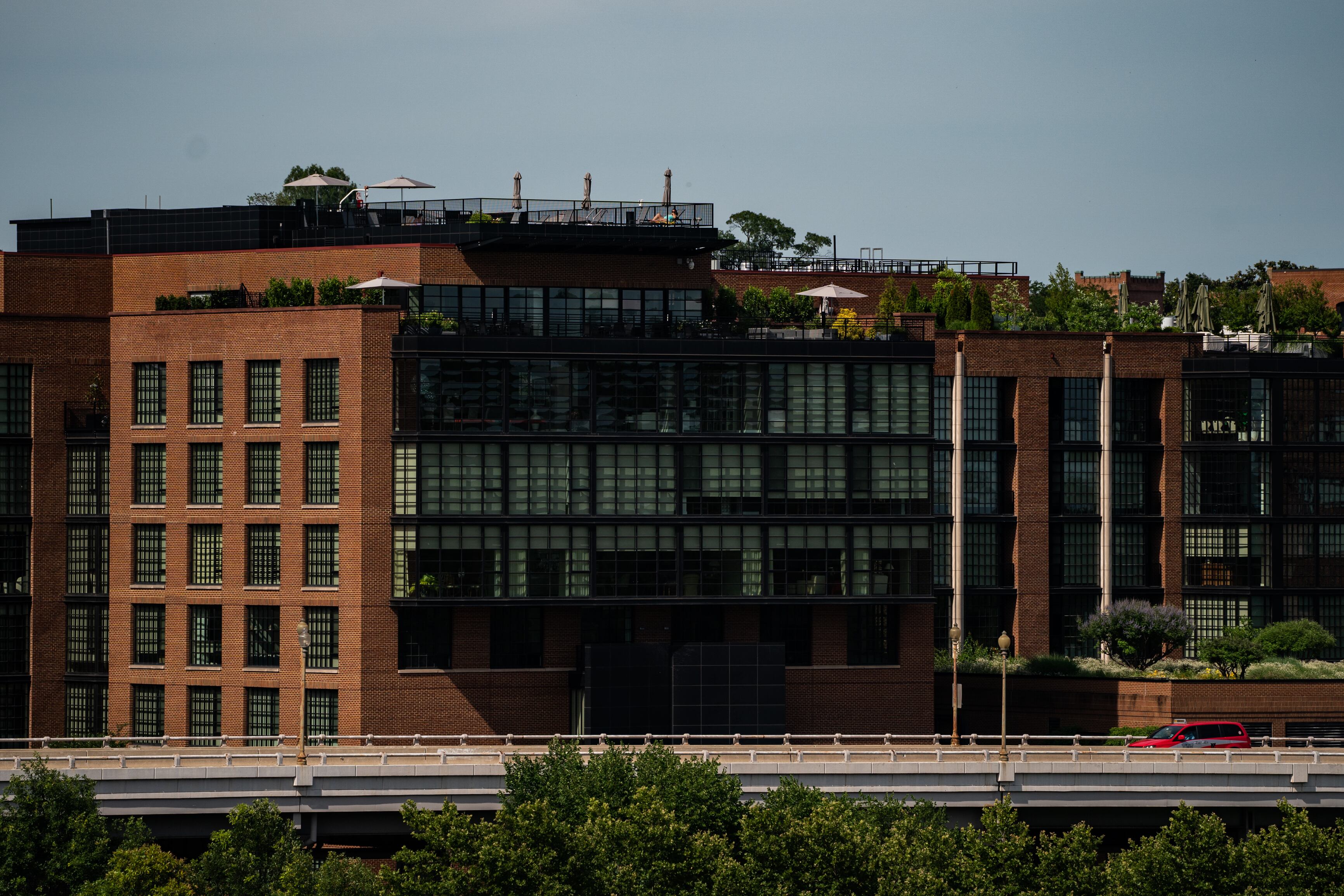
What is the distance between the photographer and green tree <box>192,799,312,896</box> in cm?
6162

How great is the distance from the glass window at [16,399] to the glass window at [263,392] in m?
10.9

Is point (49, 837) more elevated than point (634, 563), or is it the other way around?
point (634, 563)

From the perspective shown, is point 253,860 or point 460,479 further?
point 460,479

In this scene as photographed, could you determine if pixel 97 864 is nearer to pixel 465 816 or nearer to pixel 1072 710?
pixel 465 816

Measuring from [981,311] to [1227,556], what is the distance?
17125mm

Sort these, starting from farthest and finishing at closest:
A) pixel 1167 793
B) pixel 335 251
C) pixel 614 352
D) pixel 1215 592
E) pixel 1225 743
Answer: pixel 1215 592 → pixel 335 251 → pixel 614 352 → pixel 1225 743 → pixel 1167 793

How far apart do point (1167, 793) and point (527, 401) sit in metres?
30.4

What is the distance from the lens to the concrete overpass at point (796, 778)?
221 feet

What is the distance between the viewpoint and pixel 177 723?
85750 mm

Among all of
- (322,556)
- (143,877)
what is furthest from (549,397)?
(143,877)

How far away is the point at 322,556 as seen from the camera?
8438 cm


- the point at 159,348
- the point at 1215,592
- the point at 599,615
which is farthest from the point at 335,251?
the point at 1215,592

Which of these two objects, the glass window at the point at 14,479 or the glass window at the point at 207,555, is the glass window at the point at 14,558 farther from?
the glass window at the point at 207,555

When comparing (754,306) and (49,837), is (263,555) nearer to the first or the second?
(49,837)
